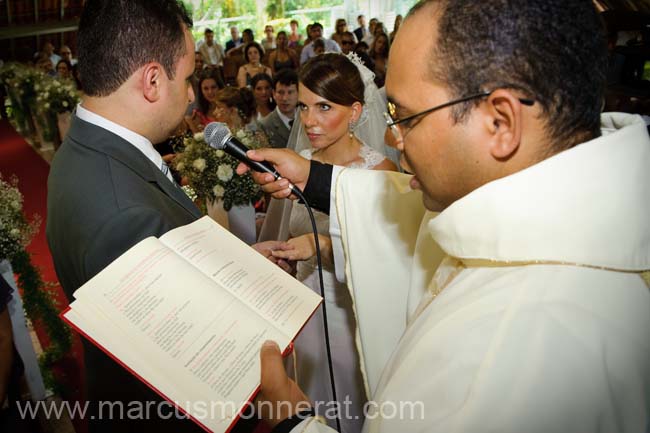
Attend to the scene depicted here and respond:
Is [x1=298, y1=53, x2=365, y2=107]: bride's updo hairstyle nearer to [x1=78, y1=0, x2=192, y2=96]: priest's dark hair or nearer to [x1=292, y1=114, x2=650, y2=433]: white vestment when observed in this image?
[x1=78, y1=0, x2=192, y2=96]: priest's dark hair

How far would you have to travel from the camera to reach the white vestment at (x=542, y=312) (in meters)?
0.84

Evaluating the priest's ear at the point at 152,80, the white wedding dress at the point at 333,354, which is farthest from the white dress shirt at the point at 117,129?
the white wedding dress at the point at 333,354

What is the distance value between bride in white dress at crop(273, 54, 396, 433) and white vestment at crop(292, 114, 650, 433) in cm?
154

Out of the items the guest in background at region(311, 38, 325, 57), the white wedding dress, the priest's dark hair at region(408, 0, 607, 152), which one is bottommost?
the white wedding dress

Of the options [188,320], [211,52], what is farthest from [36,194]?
[211,52]

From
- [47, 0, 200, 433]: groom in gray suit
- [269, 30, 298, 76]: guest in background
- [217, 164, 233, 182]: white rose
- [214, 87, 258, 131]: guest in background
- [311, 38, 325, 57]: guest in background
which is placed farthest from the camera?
[269, 30, 298, 76]: guest in background

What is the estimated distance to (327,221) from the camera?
285cm

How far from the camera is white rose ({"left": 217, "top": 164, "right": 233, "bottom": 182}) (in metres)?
3.13

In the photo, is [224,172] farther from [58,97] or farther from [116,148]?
[58,97]

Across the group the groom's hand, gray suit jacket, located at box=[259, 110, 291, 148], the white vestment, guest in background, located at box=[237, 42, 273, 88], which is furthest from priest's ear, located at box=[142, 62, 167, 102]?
guest in background, located at box=[237, 42, 273, 88]

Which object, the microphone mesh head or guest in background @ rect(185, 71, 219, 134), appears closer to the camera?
the microphone mesh head

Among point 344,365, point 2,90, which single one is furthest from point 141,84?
point 2,90

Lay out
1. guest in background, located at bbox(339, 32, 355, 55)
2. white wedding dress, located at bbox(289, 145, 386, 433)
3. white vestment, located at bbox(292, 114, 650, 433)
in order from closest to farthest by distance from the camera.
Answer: white vestment, located at bbox(292, 114, 650, 433) < white wedding dress, located at bbox(289, 145, 386, 433) < guest in background, located at bbox(339, 32, 355, 55)

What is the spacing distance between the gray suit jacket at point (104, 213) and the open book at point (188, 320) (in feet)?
0.54
